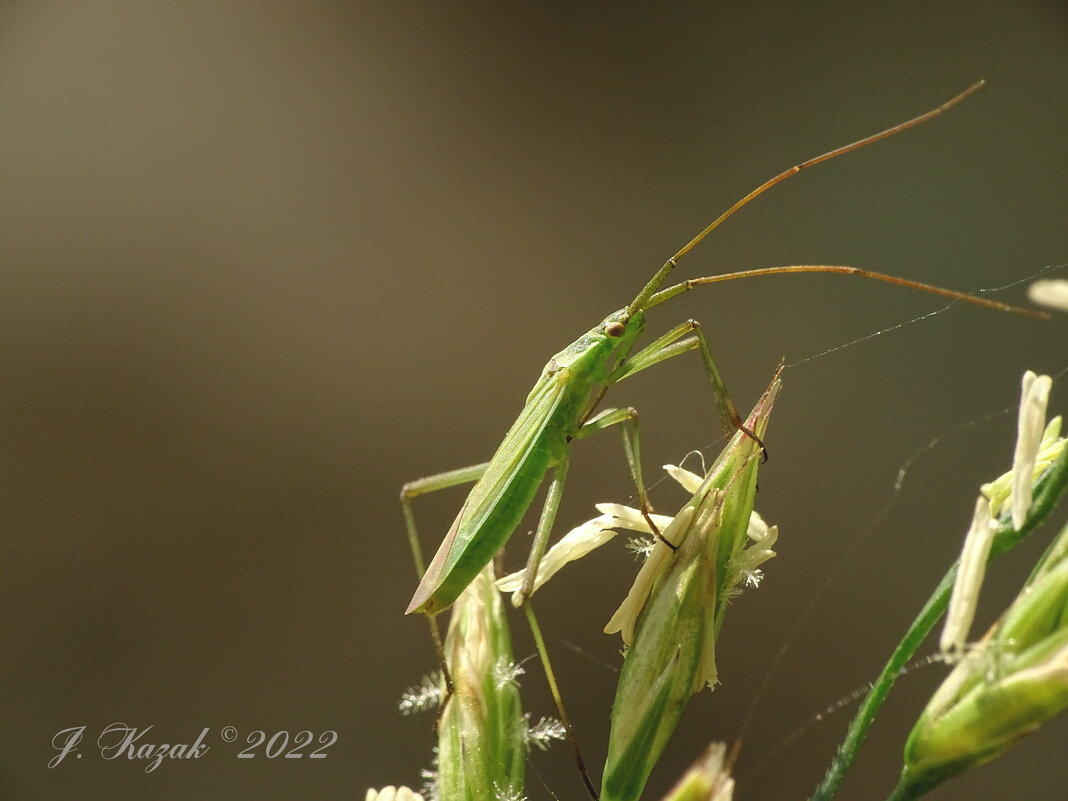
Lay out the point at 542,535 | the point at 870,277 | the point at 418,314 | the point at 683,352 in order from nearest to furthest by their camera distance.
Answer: the point at 870,277 → the point at 542,535 → the point at 683,352 → the point at 418,314

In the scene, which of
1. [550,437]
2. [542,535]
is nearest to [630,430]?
[550,437]

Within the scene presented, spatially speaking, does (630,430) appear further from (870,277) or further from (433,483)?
(870,277)

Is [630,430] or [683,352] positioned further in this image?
[630,430]

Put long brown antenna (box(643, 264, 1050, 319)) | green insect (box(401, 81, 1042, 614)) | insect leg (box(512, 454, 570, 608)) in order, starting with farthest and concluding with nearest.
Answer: green insect (box(401, 81, 1042, 614)), insect leg (box(512, 454, 570, 608)), long brown antenna (box(643, 264, 1050, 319))

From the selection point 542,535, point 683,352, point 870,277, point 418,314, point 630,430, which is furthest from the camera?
point 418,314

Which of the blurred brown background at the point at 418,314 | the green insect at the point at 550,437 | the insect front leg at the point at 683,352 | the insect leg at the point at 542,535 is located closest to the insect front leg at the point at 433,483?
the green insect at the point at 550,437

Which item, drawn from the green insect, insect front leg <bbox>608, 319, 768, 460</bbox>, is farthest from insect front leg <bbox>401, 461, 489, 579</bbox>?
insect front leg <bbox>608, 319, 768, 460</bbox>

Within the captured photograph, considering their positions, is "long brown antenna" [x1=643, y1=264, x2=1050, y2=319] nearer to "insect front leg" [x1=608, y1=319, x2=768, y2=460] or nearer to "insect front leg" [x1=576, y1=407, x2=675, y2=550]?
"insect front leg" [x1=608, y1=319, x2=768, y2=460]
